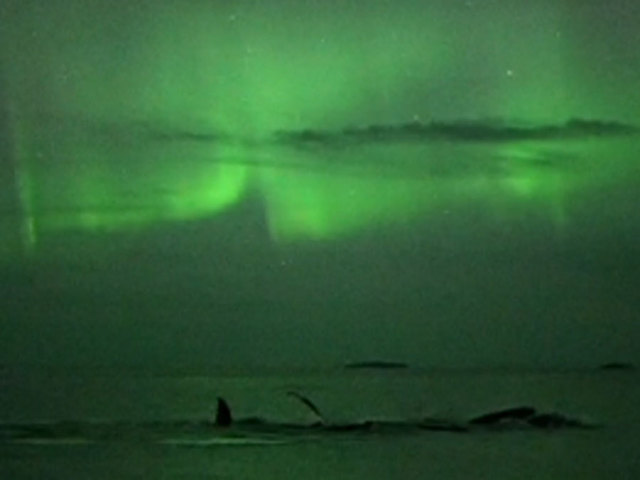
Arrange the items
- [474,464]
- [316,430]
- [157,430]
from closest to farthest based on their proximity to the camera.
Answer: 1. [474,464]
2. [157,430]
3. [316,430]

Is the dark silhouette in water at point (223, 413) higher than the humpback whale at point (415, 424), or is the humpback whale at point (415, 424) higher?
the dark silhouette in water at point (223, 413)

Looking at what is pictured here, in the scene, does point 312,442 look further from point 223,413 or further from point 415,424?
point 415,424

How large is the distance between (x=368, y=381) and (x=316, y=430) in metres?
23.8

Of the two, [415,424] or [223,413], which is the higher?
[223,413]

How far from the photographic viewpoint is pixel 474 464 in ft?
42.6

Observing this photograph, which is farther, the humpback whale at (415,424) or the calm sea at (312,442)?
the humpback whale at (415,424)

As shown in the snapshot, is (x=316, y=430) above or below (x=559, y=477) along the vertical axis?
below

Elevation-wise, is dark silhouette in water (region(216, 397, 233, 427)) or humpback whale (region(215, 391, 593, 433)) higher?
dark silhouette in water (region(216, 397, 233, 427))

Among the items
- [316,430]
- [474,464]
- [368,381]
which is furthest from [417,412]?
[368,381]

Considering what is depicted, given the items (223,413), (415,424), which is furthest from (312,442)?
(415,424)

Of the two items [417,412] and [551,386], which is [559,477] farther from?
[551,386]

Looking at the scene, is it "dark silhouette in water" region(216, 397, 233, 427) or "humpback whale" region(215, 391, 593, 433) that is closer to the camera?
"dark silhouette in water" region(216, 397, 233, 427)

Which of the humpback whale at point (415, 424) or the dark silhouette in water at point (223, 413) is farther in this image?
the humpback whale at point (415, 424)

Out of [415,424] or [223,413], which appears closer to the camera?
[223,413]
